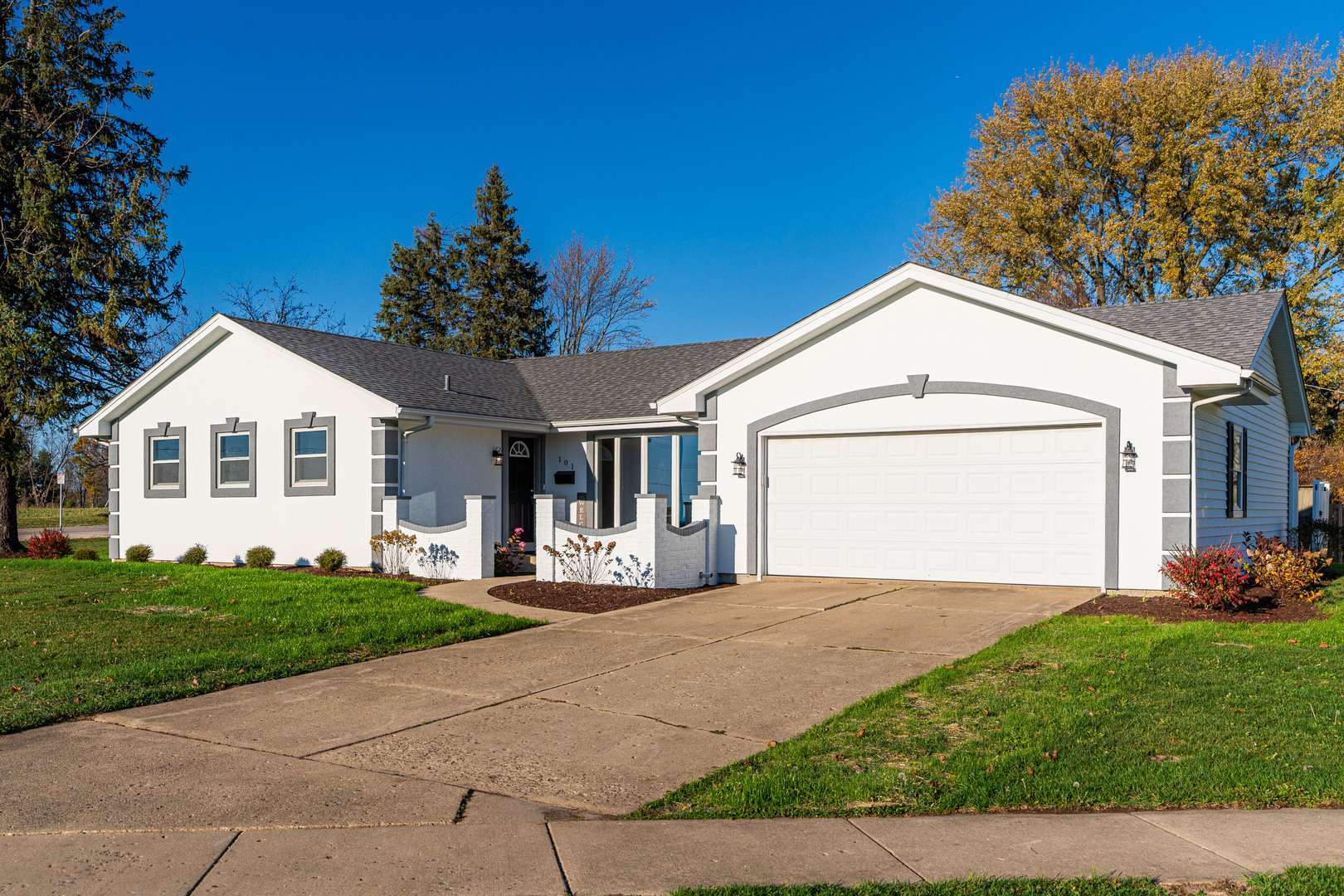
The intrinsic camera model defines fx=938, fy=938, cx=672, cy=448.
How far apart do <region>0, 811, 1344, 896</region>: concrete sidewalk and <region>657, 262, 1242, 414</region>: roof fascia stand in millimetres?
8440

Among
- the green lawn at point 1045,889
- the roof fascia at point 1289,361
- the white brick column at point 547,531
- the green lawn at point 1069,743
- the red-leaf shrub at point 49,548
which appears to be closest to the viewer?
the green lawn at point 1045,889

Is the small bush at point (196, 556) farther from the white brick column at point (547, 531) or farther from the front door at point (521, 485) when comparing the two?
the white brick column at point (547, 531)

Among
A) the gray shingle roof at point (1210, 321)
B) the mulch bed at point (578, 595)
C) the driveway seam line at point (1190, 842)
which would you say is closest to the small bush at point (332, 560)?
the mulch bed at point (578, 595)

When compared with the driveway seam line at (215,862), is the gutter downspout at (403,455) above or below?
above

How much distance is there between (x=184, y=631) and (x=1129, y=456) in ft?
38.3

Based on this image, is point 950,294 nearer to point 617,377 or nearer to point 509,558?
point 509,558

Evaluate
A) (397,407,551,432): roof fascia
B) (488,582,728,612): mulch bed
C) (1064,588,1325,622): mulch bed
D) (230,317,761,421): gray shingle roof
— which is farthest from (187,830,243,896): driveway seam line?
(230,317,761,421): gray shingle roof

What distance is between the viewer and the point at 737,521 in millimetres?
15180

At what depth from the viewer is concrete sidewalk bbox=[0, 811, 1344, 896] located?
12.8 ft

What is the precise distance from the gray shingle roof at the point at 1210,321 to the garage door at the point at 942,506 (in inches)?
73.8

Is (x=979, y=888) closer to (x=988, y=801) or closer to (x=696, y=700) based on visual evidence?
(x=988, y=801)

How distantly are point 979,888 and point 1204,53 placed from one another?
1279 inches

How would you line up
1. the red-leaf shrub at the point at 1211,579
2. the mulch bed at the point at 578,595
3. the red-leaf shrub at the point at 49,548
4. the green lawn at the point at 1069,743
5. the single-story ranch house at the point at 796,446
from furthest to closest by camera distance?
the red-leaf shrub at the point at 49,548 → the single-story ranch house at the point at 796,446 → the mulch bed at the point at 578,595 → the red-leaf shrub at the point at 1211,579 → the green lawn at the point at 1069,743

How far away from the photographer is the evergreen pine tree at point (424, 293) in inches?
1778
